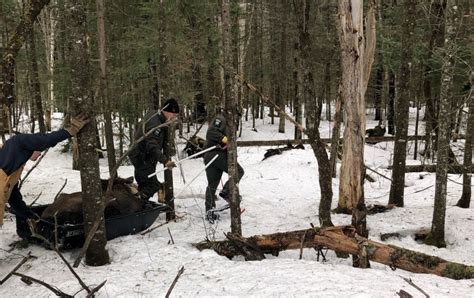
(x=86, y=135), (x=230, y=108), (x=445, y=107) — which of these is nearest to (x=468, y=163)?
(x=445, y=107)

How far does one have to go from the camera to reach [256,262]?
202 inches

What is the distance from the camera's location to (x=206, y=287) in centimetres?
448

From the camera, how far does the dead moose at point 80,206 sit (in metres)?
5.92

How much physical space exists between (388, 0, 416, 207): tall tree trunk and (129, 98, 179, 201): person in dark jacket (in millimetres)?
4367

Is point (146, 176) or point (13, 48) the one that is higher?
point (13, 48)

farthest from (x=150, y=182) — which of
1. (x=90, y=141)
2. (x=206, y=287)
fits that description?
(x=206, y=287)

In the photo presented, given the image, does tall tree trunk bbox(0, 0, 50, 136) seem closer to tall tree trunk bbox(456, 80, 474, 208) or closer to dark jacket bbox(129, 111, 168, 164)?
dark jacket bbox(129, 111, 168, 164)

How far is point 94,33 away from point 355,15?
1121 centimetres

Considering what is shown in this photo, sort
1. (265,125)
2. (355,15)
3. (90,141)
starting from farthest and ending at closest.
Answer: (265,125)
(355,15)
(90,141)

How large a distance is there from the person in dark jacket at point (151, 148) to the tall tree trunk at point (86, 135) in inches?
75.5

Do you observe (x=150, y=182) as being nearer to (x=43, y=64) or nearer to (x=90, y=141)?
(x=90, y=141)

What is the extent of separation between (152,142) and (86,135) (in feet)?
7.24

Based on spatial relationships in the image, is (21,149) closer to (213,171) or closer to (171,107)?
(171,107)

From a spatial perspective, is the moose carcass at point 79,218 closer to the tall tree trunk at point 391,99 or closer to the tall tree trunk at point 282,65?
the tall tree trunk at point 282,65
